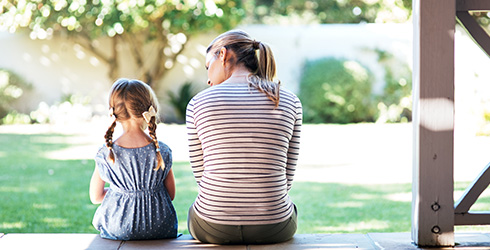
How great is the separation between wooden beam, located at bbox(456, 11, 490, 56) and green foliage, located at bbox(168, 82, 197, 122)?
939 cm

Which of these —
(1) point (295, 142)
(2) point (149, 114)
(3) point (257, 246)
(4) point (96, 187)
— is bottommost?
(3) point (257, 246)

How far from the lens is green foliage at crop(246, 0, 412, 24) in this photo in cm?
1867

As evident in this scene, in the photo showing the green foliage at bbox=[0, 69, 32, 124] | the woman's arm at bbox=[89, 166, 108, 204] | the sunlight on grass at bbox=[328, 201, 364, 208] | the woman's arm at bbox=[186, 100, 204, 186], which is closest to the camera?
the woman's arm at bbox=[186, 100, 204, 186]

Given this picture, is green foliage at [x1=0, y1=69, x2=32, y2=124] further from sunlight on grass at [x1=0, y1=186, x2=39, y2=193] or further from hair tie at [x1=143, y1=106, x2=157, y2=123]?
hair tie at [x1=143, y1=106, x2=157, y2=123]

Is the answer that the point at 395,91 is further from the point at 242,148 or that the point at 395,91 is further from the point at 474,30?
the point at 242,148

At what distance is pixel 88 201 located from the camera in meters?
5.57

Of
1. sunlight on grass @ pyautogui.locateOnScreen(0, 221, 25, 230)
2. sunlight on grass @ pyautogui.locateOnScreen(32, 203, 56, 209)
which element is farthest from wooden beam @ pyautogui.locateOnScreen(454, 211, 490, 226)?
sunlight on grass @ pyautogui.locateOnScreen(32, 203, 56, 209)

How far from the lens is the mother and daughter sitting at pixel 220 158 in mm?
2793

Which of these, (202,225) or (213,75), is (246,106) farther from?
(202,225)

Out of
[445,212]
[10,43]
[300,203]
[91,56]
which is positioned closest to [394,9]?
[91,56]

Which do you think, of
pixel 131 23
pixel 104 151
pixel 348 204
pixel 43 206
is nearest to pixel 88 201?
pixel 43 206

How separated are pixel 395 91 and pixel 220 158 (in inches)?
377

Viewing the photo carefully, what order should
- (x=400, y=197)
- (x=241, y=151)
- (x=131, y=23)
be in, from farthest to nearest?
(x=131, y=23)
(x=400, y=197)
(x=241, y=151)

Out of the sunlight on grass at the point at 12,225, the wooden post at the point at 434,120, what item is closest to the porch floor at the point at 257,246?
the wooden post at the point at 434,120
